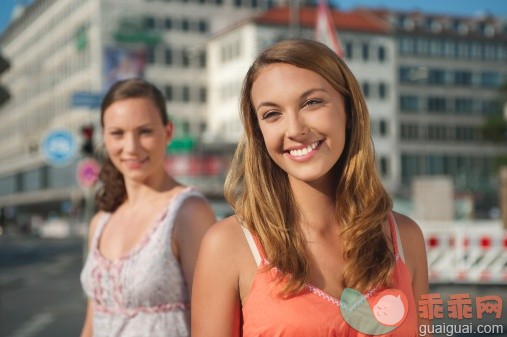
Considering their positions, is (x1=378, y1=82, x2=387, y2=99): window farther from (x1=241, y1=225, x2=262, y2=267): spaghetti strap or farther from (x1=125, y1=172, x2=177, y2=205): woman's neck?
(x1=241, y1=225, x2=262, y2=267): spaghetti strap

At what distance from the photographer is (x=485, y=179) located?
102 m

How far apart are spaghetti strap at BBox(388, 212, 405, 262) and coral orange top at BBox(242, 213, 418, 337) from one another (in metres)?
0.09

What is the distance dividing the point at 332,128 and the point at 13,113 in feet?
434

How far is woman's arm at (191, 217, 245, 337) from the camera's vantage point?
236 cm

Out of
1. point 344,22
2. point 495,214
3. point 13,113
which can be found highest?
point 344,22

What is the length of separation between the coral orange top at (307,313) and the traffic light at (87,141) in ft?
58.3

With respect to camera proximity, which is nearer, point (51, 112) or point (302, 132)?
point (302, 132)

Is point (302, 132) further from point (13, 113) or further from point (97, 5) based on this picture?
point (13, 113)

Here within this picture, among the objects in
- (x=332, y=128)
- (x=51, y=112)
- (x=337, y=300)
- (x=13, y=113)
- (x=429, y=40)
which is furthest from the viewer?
(x=13, y=113)

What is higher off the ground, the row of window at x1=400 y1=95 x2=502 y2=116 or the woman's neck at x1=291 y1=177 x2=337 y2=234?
the woman's neck at x1=291 y1=177 x2=337 y2=234

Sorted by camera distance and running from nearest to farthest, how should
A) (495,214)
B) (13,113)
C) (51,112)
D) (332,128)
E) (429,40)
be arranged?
(332,128), (495,214), (429,40), (51,112), (13,113)

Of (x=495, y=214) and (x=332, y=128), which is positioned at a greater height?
(x=332, y=128)

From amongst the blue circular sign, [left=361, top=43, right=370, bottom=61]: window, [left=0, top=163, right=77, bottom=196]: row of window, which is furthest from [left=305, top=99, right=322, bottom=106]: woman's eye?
[left=0, top=163, right=77, bottom=196]: row of window

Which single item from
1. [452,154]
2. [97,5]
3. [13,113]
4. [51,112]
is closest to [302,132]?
[97,5]
